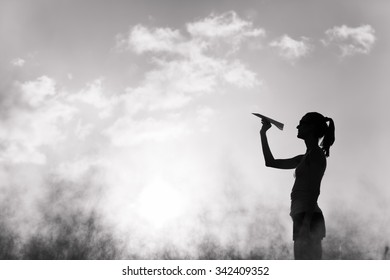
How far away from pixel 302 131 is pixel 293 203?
0.83 meters

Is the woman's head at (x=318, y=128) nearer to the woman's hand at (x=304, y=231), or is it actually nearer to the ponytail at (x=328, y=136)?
the ponytail at (x=328, y=136)

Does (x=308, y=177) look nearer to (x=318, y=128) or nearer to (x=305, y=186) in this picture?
(x=305, y=186)

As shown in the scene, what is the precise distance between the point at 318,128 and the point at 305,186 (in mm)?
731

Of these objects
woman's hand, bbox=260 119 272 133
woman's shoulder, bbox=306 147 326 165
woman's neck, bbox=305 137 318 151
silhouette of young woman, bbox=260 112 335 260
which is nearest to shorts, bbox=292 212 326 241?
silhouette of young woman, bbox=260 112 335 260

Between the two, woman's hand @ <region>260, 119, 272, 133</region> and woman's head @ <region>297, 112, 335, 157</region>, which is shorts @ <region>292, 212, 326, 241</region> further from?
woman's hand @ <region>260, 119, 272, 133</region>

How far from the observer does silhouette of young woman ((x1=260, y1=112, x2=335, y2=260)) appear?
374 centimetres

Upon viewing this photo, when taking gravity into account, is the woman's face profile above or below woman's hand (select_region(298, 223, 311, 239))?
above

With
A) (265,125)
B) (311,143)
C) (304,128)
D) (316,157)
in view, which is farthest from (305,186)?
(265,125)

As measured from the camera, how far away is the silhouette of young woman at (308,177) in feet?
12.3

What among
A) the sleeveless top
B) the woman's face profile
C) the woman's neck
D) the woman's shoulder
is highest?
the woman's face profile
